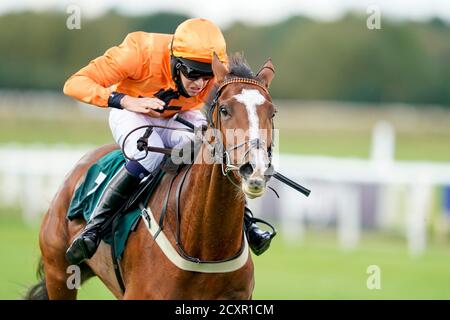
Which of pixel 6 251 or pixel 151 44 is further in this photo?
pixel 6 251

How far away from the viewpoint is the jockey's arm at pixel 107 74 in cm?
497

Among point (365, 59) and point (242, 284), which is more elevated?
point (365, 59)

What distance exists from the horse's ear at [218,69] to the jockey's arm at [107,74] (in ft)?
1.56

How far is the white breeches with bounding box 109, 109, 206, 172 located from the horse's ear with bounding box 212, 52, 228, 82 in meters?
0.66

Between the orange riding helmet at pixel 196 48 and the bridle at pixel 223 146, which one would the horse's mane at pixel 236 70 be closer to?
the bridle at pixel 223 146

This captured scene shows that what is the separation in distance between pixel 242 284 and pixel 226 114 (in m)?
1.06

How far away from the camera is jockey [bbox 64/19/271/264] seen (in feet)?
16.1

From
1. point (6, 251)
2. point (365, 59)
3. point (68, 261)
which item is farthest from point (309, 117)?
point (68, 261)

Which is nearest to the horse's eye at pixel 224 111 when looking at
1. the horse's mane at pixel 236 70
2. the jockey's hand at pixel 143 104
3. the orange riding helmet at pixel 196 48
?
the horse's mane at pixel 236 70

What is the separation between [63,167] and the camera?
1462 centimetres

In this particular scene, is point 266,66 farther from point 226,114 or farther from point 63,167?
point 63,167

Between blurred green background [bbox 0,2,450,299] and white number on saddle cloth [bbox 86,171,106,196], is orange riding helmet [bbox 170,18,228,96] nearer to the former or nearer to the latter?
white number on saddle cloth [bbox 86,171,106,196]

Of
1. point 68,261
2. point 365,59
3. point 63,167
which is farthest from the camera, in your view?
point 365,59
